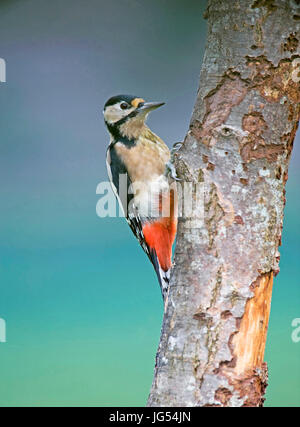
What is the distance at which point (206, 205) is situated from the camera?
1.12 m

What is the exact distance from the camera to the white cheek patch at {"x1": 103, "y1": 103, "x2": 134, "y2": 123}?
157 centimetres

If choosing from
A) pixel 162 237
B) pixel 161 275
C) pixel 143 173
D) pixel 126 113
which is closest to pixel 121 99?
pixel 126 113

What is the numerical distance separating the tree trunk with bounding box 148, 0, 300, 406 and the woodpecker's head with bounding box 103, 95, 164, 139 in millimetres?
435

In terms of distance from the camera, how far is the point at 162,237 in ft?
5.30

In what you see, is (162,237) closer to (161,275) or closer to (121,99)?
(161,275)

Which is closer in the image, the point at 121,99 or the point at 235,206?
the point at 235,206

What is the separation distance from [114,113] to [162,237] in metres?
0.45

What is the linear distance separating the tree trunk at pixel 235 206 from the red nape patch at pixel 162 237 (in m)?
0.45

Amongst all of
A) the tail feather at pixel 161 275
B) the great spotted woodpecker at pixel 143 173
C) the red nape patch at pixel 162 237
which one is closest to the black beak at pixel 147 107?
the great spotted woodpecker at pixel 143 173
